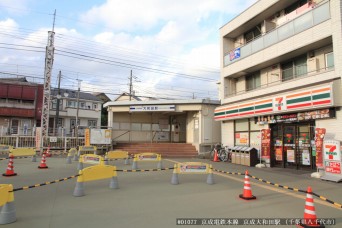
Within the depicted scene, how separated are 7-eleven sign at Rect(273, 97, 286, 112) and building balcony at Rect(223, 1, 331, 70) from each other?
9.35ft

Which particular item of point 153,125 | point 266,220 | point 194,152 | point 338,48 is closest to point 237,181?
point 266,220

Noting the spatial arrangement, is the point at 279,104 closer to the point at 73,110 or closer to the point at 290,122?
the point at 290,122

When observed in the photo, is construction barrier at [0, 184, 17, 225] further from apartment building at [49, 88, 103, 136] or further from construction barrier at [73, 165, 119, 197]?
apartment building at [49, 88, 103, 136]

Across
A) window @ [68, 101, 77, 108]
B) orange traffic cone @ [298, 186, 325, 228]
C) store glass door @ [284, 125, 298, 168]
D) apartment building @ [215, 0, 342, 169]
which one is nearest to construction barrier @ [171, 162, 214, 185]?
orange traffic cone @ [298, 186, 325, 228]

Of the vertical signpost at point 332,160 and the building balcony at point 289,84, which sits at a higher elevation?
the building balcony at point 289,84

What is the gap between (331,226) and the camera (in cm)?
530

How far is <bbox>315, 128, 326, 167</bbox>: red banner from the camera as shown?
11633 millimetres

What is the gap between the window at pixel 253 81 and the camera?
60.1 ft

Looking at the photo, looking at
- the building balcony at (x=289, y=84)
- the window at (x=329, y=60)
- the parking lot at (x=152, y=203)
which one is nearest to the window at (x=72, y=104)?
the building balcony at (x=289, y=84)

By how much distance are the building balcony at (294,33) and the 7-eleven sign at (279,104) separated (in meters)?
2.85

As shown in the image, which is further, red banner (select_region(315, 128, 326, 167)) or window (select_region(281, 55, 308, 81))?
window (select_region(281, 55, 308, 81))

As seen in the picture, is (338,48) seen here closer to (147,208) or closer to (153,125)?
(147,208)

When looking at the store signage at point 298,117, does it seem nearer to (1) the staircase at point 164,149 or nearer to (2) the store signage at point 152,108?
(1) the staircase at point 164,149

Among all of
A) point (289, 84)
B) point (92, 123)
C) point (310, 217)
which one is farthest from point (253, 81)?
point (92, 123)
